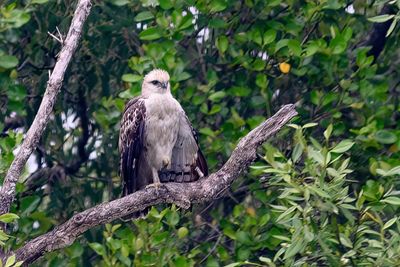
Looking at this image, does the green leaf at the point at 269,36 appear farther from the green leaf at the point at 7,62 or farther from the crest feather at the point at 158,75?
the green leaf at the point at 7,62

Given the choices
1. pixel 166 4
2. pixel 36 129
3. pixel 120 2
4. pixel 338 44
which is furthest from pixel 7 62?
pixel 338 44

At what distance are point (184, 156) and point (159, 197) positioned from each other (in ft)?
4.00

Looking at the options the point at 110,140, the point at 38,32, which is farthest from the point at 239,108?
the point at 38,32

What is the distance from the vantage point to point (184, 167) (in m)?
8.47

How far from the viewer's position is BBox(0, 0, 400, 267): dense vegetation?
28.7ft

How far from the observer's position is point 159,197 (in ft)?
24.1

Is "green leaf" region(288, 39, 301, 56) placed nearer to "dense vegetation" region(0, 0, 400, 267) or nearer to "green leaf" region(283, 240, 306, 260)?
"dense vegetation" region(0, 0, 400, 267)

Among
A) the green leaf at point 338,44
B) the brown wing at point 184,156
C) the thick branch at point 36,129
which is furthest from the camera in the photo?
the green leaf at point 338,44

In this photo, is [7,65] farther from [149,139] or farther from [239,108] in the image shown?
[239,108]

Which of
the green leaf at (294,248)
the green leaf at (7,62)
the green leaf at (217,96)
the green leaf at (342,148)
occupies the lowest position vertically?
the green leaf at (294,248)

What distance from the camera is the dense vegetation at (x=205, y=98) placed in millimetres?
8734

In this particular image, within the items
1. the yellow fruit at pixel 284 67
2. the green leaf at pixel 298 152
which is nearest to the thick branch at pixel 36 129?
the green leaf at pixel 298 152

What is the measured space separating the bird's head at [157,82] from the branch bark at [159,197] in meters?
1.45

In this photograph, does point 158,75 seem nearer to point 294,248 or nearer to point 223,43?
point 223,43
